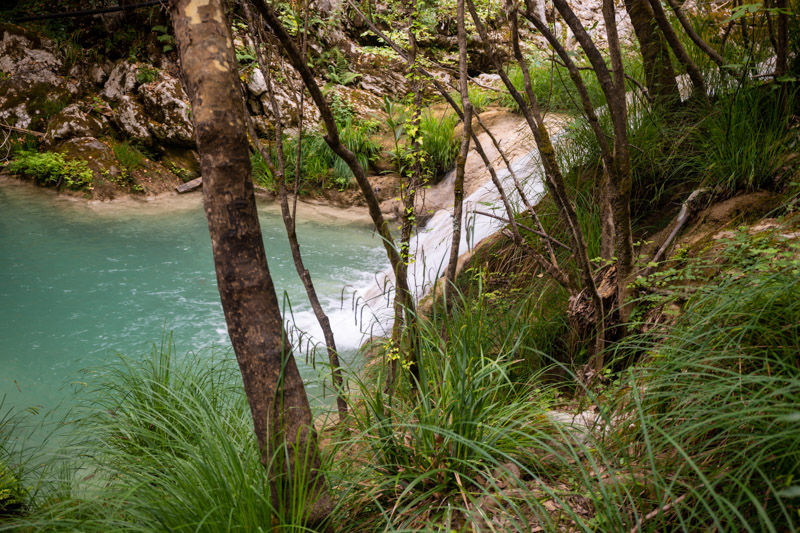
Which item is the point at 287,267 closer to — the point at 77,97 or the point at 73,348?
the point at 73,348

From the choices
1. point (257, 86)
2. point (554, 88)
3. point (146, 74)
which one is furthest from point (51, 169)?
point (554, 88)

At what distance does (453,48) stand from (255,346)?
31.9 feet

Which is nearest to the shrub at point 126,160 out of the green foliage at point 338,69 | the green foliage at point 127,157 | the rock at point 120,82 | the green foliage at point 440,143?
the green foliage at point 127,157

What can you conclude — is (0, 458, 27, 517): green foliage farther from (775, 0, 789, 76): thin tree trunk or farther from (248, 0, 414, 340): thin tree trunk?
(775, 0, 789, 76): thin tree trunk

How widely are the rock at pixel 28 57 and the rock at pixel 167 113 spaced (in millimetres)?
1615

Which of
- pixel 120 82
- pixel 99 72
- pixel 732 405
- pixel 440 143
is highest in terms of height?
pixel 99 72

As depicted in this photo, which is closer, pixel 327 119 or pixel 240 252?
pixel 240 252

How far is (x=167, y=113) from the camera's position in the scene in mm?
7906

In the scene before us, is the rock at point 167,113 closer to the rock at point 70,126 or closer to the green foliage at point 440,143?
the rock at point 70,126

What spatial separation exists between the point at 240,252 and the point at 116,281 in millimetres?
4784

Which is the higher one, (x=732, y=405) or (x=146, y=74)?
(x=146, y=74)

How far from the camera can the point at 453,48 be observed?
378 inches

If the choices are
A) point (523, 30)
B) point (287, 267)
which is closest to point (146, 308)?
point (287, 267)

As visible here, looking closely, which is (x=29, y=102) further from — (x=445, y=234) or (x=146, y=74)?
(x=445, y=234)
